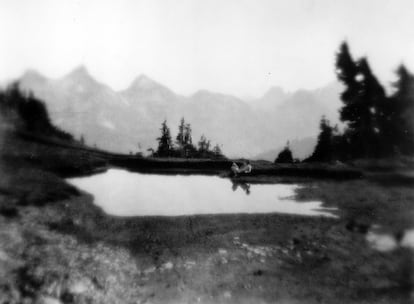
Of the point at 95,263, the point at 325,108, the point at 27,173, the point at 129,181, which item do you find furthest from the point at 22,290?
the point at 325,108

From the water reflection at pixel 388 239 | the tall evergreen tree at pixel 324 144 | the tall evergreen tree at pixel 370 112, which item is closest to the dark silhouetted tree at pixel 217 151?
the tall evergreen tree at pixel 324 144

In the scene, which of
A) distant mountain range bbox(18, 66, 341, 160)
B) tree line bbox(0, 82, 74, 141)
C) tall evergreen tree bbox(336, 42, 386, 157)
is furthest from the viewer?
tall evergreen tree bbox(336, 42, 386, 157)

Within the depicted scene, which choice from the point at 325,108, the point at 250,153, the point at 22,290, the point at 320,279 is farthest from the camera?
the point at 325,108

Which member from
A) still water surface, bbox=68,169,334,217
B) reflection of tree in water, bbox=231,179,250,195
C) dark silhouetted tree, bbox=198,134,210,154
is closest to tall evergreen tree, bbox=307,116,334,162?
still water surface, bbox=68,169,334,217

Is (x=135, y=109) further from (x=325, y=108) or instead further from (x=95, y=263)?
(x=325, y=108)

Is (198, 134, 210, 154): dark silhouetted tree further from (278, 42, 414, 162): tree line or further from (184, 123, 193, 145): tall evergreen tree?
(278, 42, 414, 162): tree line

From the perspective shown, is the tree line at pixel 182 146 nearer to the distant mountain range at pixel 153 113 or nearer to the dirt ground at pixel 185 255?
the distant mountain range at pixel 153 113
